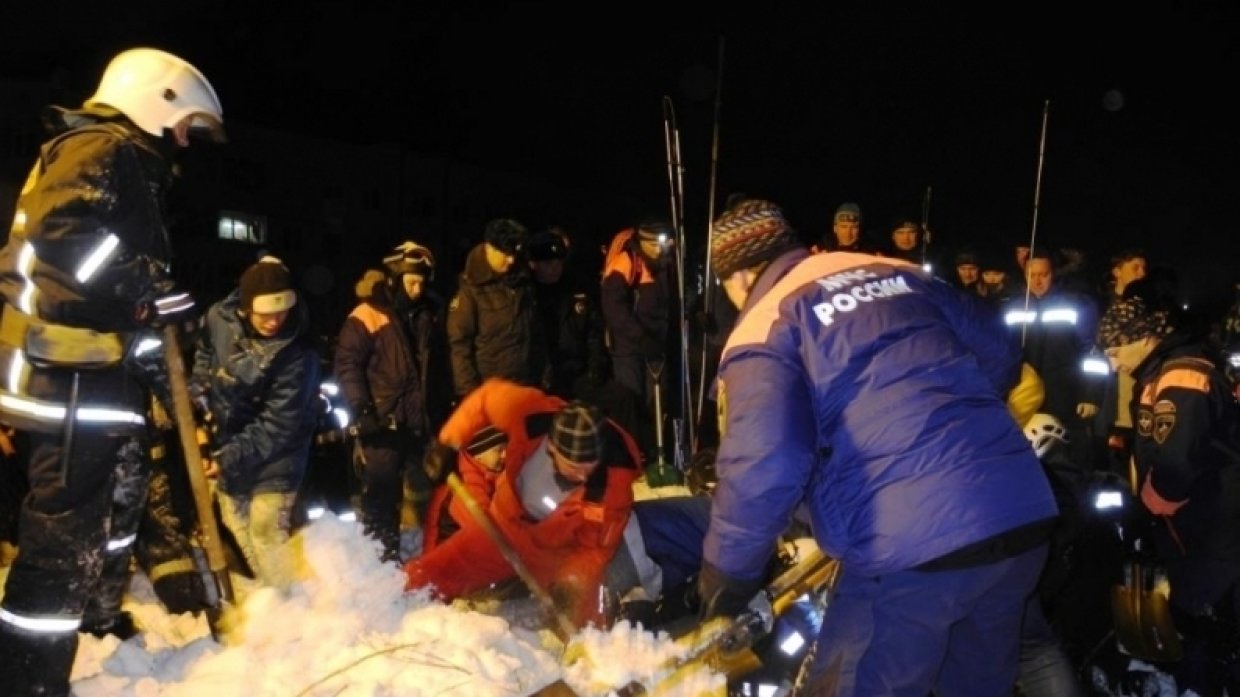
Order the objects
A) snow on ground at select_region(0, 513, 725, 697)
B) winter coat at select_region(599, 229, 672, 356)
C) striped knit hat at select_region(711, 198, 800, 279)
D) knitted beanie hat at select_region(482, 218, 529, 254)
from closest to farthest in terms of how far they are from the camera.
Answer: striped knit hat at select_region(711, 198, 800, 279) → snow on ground at select_region(0, 513, 725, 697) → knitted beanie hat at select_region(482, 218, 529, 254) → winter coat at select_region(599, 229, 672, 356)

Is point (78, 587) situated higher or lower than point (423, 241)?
higher

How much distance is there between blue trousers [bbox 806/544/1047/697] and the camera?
2.74 metres

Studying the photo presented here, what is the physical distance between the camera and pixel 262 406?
492cm

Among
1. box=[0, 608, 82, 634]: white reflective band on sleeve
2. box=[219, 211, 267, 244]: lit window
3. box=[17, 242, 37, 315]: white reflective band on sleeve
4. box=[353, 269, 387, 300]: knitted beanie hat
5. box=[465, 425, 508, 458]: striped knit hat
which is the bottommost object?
box=[219, 211, 267, 244]: lit window

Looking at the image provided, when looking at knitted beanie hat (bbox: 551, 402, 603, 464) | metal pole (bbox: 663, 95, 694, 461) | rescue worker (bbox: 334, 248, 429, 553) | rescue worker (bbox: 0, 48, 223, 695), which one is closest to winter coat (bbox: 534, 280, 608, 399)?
metal pole (bbox: 663, 95, 694, 461)

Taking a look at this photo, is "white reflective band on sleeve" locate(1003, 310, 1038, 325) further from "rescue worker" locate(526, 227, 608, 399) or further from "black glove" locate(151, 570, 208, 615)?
"black glove" locate(151, 570, 208, 615)

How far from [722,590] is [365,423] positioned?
3687 millimetres

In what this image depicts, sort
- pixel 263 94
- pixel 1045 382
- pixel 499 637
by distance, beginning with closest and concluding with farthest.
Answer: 1. pixel 499 637
2. pixel 1045 382
3. pixel 263 94

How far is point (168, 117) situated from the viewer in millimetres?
3695

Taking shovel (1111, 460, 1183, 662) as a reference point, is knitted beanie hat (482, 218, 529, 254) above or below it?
above

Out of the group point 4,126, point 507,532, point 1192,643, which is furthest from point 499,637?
point 4,126

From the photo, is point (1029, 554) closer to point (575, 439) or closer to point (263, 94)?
point (575, 439)

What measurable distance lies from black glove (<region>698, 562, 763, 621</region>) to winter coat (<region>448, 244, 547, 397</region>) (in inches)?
161

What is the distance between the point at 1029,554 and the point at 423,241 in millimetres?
35096
